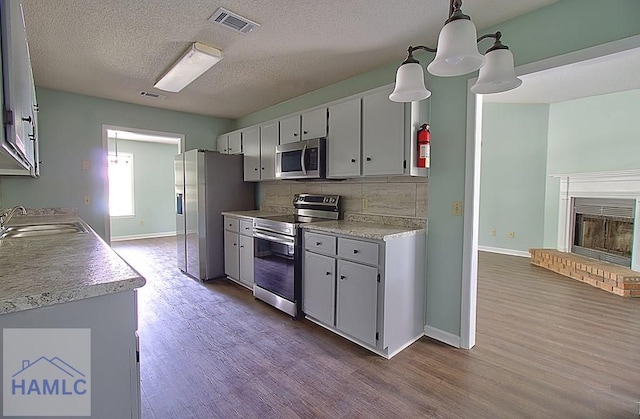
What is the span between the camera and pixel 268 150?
394 centimetres

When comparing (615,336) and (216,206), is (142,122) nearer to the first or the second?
(216,206)

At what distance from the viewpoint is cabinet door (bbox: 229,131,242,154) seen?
4551 mm

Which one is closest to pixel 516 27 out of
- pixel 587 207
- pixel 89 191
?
pixel 587 207

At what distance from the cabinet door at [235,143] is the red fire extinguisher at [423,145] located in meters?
2.88

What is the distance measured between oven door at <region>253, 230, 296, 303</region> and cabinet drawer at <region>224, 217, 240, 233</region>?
0.52m

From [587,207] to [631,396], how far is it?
13.4 ft

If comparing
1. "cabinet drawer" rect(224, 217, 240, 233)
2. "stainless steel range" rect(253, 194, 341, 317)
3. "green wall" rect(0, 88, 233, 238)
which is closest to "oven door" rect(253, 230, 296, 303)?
"stainless steel range" rect(253, 194, 341, 317)

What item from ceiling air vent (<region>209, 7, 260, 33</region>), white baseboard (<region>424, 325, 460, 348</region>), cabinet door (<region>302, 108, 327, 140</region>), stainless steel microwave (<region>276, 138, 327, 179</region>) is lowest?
white baseboard (<region>424, 325, 460, 348</region>)

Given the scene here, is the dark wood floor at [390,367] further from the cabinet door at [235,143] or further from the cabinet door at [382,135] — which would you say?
the cabinet door at [235,143]

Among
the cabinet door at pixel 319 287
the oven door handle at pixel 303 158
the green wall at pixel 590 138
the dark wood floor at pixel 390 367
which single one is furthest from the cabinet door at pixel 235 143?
the green wall at pixel 590 138

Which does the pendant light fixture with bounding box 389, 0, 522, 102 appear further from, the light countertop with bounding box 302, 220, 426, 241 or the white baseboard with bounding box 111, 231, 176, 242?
the white baseboard with bounding box 111, 231, 176, 242

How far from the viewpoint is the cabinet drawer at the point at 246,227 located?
3.70 m
